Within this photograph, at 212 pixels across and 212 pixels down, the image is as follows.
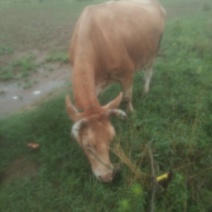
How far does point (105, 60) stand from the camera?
5031 mm

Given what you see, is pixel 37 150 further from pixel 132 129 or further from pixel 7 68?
pixel 7 68

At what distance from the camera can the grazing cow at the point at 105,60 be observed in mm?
3998

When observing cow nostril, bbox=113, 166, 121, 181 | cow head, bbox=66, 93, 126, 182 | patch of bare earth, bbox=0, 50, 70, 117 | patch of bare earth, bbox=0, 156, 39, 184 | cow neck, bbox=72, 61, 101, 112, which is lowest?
patch of bare earth, bbox=0, 50, 70, 117

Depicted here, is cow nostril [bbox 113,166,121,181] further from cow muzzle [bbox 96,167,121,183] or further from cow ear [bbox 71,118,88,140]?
cow ear [bbox 71,118,88,140]

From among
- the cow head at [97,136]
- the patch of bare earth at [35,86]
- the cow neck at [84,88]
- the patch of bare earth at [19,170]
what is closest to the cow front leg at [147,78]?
the patch of bare earth at [35,86]

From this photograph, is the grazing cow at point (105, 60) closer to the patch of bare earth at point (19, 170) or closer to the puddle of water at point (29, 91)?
the patch of bare earth at point (19, 170)

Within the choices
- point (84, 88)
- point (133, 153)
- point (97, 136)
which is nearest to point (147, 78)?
point (133, 153)

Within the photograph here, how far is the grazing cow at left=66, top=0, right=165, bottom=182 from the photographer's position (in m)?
4.00

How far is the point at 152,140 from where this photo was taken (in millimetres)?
4723

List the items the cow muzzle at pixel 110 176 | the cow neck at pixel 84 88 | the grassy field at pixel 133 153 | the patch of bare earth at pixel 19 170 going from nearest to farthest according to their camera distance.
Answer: the grassy field at pixel 133 153, the cow muzzle at pixel 110 176, the cow neck at pixel 84 88, the patch of bare earth at pixel 19 170

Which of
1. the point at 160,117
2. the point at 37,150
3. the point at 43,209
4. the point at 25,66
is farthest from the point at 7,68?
the point at 43,209

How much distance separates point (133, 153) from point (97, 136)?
89cm

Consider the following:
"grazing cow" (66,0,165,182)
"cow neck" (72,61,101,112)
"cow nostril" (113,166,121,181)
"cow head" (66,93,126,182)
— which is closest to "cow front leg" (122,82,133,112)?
"grazing cow" (66,0,165,182)

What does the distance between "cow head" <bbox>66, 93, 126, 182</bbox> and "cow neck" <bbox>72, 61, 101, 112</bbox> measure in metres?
0.17
